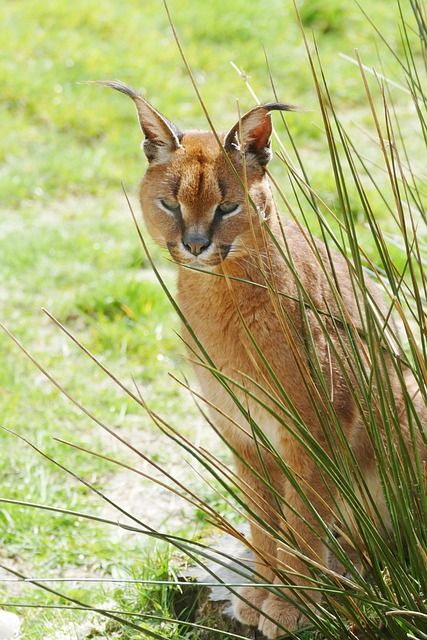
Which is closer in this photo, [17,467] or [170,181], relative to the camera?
[170,181]

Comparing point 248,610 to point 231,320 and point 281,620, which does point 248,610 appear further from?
point 231,320

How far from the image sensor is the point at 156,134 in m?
3.28

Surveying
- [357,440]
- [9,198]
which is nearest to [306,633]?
[357,440]

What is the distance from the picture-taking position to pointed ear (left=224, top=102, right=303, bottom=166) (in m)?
3.00

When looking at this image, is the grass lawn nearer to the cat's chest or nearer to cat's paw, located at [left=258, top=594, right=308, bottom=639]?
cat's paw, located at [left=258, top=594, right=308, bottom=639]

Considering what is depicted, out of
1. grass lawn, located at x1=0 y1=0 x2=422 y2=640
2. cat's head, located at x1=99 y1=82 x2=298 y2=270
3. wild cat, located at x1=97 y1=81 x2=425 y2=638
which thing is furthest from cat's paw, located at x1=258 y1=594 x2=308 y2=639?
cat's head, located at x1=99 y1=82 x2=298 y2=270

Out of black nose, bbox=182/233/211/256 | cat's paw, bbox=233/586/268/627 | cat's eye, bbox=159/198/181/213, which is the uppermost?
cat's eye, bbox=159/198/181/213

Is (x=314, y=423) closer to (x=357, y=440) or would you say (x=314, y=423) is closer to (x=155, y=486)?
(x=357, y=440)

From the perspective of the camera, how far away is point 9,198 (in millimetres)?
6859

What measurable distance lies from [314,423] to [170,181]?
908mm

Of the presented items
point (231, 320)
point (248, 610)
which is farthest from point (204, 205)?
point (248, 610)

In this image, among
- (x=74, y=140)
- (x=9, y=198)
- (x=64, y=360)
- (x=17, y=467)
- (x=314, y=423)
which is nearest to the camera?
(x=314, y=423)

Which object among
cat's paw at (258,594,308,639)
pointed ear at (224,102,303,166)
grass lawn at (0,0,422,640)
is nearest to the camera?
pointed ear at (224,102,303,166)

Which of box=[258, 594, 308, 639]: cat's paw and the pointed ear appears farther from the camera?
box=[258, 594, 308, 639]: cat's paw
